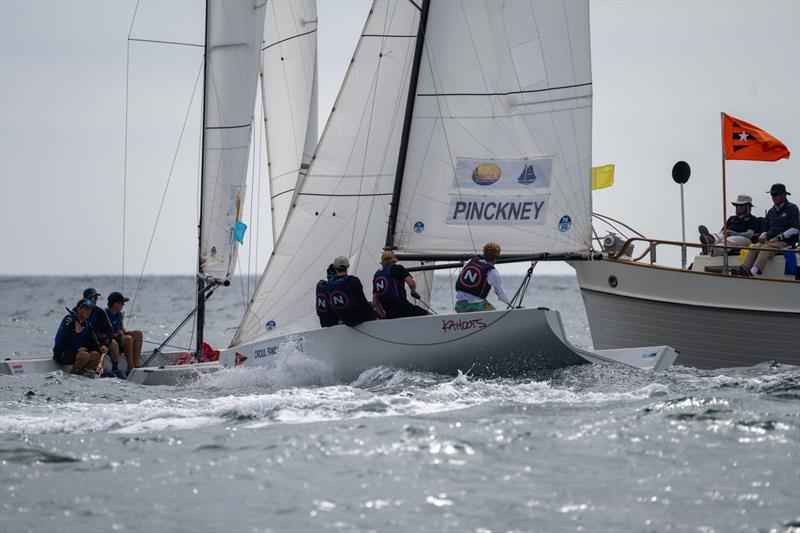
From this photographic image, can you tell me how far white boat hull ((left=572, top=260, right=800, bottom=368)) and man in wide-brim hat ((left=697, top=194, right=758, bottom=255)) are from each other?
51.1 inches

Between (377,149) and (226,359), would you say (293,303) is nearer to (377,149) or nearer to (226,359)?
(226,359)

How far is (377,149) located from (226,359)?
133 inches

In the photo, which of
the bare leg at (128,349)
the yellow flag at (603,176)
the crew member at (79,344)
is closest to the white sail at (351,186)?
the bare leg at (128,349)

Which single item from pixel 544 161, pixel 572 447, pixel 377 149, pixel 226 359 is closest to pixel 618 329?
pixel 544 161

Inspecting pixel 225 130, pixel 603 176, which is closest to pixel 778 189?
pixel 603 176

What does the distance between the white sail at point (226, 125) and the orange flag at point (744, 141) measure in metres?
7.13

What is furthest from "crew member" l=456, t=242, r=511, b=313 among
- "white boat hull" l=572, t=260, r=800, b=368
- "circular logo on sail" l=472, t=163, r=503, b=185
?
Answer: "white boat hull" l=572, t=260, r=800, b=368

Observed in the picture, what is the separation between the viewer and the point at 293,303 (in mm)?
15156

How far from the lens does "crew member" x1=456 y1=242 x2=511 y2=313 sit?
13.2 m

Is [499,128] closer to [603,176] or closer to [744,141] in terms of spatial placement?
[603,176]

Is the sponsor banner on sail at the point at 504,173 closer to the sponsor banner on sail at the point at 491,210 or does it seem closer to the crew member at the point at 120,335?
the sponsor banner on sail at the point at 491,210

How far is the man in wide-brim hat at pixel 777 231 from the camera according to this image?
51.6 feet

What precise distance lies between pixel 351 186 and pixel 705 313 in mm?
5020

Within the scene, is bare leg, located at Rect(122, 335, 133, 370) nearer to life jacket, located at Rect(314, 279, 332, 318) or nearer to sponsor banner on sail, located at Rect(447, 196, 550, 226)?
life jacket, located at Rect(314, 279, 332, 318)
